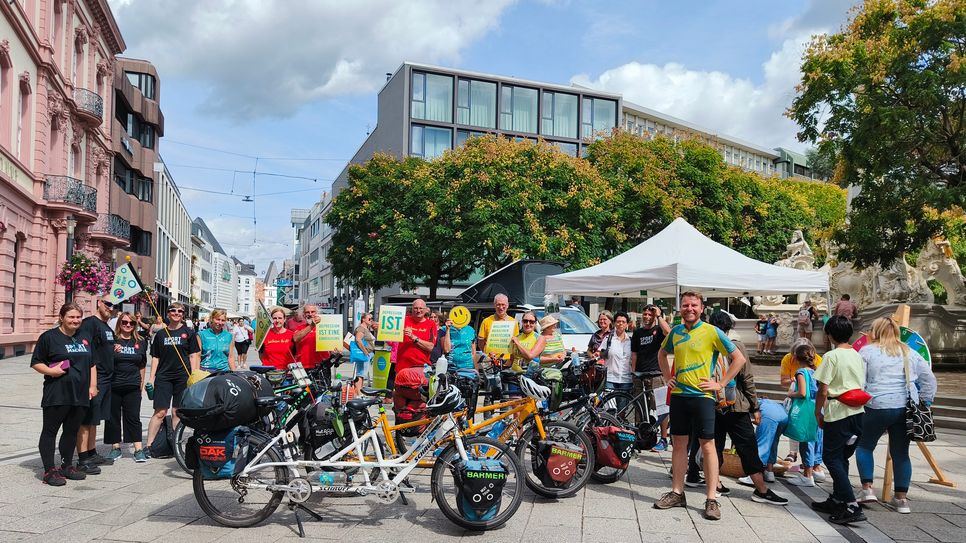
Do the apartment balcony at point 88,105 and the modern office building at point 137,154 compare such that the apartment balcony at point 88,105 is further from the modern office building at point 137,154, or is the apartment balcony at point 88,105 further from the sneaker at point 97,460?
the sneaker at point 97,460

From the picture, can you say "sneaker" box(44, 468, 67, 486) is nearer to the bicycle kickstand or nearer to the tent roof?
the bicycle kickstand

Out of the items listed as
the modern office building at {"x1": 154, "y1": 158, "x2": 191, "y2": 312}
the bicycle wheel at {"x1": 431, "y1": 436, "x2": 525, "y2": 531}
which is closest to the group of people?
the bicycle wheel at {"x1": 431, "y1": 436, "x2": 525, "y2": 531}

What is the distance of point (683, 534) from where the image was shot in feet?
19.4

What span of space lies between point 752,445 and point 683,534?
57.4 inches

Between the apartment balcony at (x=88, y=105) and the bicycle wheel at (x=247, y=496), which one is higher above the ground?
the apartment balcony at (x=88, y=105)

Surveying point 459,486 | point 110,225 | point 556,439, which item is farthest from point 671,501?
point 110,225

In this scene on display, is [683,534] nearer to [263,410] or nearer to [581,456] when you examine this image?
[581,456]

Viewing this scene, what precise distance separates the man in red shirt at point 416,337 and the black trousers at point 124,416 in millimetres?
2893

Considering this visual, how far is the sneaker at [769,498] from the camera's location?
22.8ft

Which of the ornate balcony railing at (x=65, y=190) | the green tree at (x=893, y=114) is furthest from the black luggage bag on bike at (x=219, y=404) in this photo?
the ornate balcony railing at (x=65, y=190)

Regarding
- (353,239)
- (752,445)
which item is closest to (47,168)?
(353,239)

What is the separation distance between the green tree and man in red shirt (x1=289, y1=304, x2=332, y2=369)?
36.7 feet

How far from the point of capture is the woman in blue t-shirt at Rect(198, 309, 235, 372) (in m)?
9.38

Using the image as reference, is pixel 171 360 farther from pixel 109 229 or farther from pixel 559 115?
pixel 559 115
